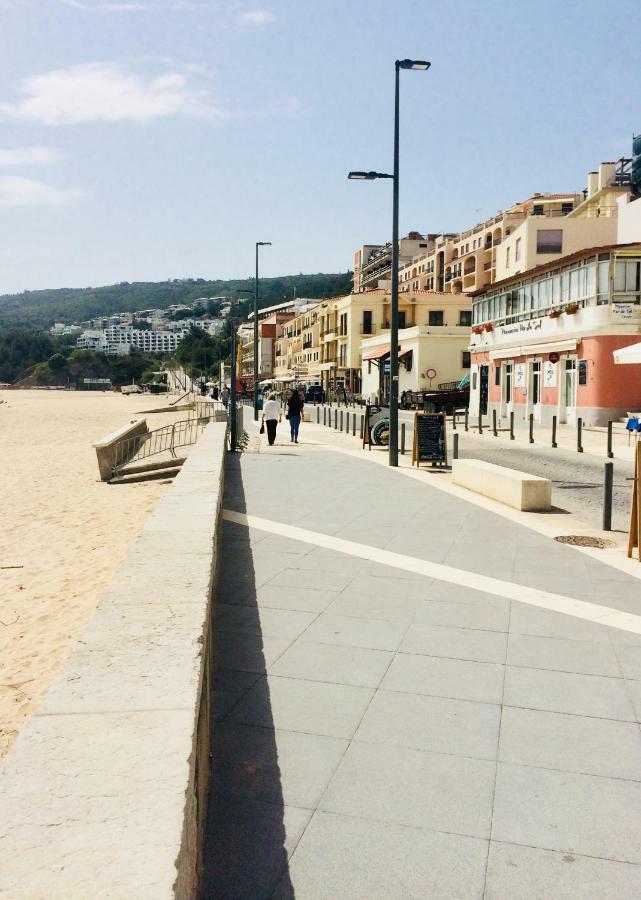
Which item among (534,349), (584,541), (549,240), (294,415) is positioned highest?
(549,240)

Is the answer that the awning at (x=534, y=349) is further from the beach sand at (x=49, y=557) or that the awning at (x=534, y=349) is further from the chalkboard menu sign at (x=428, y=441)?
the beach sand at (x=49, y=557)

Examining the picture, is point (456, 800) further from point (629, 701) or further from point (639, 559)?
point (639, 559)

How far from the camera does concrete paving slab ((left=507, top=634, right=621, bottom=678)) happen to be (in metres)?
4.56

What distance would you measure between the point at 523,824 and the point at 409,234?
10758 centimetres

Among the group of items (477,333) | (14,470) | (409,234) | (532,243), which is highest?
(409,234)

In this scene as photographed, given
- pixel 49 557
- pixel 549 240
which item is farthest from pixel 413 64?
pixel 549 240

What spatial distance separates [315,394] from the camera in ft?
195

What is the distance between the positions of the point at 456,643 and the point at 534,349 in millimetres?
28308

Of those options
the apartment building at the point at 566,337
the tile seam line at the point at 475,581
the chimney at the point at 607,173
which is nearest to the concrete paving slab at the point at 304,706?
the tile seam line at the point at 475,581

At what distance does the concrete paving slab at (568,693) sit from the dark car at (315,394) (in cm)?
5467

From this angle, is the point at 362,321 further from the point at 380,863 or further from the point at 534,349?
the point at 380,863

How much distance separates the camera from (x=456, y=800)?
3051 millimetres

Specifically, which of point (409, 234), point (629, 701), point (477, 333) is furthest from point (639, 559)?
point (409, 234)

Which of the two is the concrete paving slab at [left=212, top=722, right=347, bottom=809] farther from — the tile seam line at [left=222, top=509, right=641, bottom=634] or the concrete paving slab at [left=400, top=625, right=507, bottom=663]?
the tile seam line at [left=222, top=509, right=641, bottom=634]
